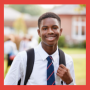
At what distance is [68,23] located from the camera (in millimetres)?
18594

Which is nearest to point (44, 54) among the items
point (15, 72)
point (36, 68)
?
point (36, 68)

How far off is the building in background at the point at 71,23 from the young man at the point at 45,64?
55.0 ft

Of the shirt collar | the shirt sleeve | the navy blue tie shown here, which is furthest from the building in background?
the shirt sleeve

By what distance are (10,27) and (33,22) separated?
3.54 m

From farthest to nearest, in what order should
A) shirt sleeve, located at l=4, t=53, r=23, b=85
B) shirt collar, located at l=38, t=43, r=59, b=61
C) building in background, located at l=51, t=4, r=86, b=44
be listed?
building in background, located at l=51, t=4, r=86, b=44 → shirt collar, located at l=38, t=43, r=59, b=61 → shirt sleeve, located at l=4, t=53, r=23, b=85

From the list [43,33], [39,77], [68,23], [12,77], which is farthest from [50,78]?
[68,23]

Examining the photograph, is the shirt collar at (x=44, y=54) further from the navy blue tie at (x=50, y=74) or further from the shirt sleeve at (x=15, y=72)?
the shirt sleeve at (x=15, y=72)

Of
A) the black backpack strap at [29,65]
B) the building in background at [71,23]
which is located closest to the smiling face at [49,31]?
the black backpack strap at [29,65]

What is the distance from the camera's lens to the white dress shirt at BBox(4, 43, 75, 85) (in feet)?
5.31

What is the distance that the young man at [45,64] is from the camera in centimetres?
162

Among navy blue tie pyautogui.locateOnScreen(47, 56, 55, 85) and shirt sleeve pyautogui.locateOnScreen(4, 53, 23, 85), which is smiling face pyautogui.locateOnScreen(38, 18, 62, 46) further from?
shirt sleeve pyautogui.locateOnScreen(4, 53, 23, 85)

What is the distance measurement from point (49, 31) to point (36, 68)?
0.50m

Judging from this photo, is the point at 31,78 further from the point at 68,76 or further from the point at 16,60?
the point at 68,76

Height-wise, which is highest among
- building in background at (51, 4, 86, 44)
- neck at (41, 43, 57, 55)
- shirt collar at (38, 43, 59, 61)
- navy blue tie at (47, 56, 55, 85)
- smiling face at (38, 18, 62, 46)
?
building in background at (51, 4, 86, 44)
